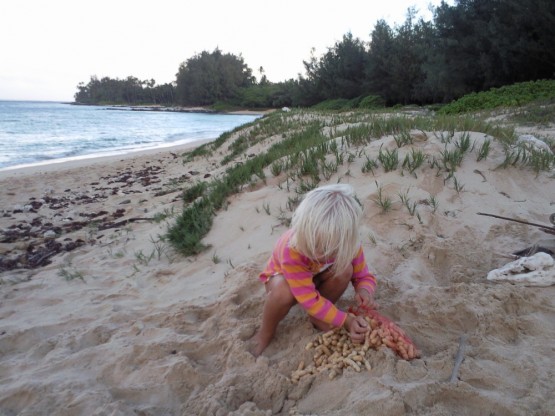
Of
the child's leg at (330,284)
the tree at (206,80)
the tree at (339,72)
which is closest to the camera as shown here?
the child's leg at (330,284)

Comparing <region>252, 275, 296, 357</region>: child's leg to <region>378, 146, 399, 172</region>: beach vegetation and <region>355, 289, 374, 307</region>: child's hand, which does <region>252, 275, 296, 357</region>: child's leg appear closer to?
<region>355, 289, 374, 307</region>: child's hand

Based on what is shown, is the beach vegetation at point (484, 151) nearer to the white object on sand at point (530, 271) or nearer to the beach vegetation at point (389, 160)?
the beach vegetation at point (389, 160)

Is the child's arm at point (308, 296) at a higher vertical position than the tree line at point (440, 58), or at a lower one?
lower

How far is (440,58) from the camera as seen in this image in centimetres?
2338

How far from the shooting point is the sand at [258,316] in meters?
1.78

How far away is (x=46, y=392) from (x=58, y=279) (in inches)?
64.6

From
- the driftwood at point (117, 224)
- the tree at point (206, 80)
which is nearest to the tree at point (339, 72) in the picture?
the tree at point (206, 80)

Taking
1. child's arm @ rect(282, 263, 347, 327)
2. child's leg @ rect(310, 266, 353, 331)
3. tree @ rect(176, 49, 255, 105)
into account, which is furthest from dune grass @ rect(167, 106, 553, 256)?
tree @ rect(176, 49, 255, 105)

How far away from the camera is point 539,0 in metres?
16.8

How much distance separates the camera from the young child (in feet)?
6.16

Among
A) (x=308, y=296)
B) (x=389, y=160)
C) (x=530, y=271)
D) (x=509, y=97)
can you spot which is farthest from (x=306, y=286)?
(x=509, y=97)

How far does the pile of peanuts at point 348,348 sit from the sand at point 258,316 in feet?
0.16

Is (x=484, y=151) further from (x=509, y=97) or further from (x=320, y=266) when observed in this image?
(x=509, y=97)

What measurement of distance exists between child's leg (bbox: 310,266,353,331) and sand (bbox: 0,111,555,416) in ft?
0.29
